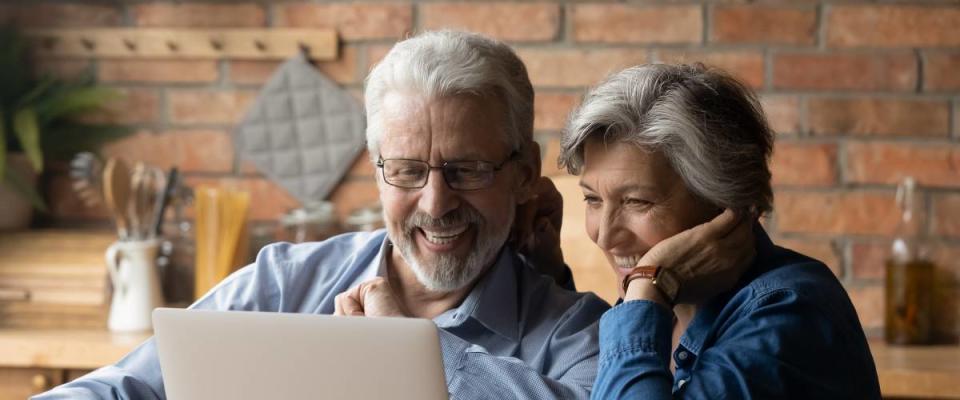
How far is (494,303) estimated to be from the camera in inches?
68.1

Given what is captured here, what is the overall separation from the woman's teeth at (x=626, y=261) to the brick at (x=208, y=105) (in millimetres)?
1662

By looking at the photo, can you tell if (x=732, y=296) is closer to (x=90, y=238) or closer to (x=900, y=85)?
(x=900, y=85)

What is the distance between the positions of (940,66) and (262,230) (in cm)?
159

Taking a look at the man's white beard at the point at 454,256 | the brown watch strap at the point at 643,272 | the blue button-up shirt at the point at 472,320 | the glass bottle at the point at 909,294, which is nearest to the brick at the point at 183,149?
the blue button-up shirt at the point at 472,320

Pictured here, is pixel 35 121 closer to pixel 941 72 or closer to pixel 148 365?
pixel 148 365

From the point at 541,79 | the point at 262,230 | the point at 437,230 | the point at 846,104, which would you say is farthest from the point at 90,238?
the point at 846,104

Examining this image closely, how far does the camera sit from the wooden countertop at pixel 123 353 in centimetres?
244

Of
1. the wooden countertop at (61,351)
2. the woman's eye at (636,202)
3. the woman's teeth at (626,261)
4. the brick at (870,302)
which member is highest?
the woman's eye at (636,202)

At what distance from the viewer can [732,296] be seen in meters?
1.50

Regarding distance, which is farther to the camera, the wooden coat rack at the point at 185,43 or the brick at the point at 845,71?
the wooden coat rack at the point at 185,43

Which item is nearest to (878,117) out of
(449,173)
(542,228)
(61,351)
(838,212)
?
(838,212)

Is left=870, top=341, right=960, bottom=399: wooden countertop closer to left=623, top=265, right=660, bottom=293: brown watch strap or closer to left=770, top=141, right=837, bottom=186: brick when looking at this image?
left=770, top=141, right=837, bottom=186: brick


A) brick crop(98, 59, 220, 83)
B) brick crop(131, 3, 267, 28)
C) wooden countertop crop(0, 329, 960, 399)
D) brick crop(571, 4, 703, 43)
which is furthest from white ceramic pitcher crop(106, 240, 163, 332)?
brick crop(571, 4, 703, 43)

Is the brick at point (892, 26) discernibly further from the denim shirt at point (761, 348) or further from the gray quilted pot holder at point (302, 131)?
the denim shirt at point (761, 348)
